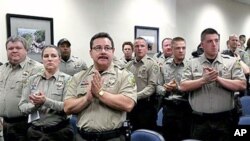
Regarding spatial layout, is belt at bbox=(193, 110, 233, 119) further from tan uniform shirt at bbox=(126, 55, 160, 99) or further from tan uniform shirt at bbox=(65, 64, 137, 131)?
tan uniform shirt at bbox=(126, 55, 160, 99)

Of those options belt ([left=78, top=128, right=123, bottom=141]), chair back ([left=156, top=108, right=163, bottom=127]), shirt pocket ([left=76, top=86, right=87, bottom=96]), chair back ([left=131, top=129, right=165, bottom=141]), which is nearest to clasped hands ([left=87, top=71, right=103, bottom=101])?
shirt pocket ([left=76, top=86, right=87, bottom=96])

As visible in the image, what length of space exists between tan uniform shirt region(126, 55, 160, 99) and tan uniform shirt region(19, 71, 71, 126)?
4.23ft

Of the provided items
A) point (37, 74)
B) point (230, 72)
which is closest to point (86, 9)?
point (37, 74)

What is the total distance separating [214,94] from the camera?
9.48 feet

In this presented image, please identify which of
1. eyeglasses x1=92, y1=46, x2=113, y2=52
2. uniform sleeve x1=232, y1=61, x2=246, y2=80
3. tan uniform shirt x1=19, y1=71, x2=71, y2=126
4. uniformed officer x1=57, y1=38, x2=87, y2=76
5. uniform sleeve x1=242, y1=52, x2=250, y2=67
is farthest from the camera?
uniform sleeve x1=242, y1=52, x2=250, y2=67

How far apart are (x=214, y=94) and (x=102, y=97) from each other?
1150 millimetres

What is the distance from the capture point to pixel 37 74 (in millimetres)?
3002

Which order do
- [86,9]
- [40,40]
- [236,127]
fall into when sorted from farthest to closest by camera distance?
[86,9], [40,40], [236,127]

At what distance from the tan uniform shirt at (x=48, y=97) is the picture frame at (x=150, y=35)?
3815mm

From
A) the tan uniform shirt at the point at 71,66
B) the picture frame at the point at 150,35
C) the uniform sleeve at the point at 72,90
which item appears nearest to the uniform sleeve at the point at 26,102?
the uniform sleeve at the point at 72,90

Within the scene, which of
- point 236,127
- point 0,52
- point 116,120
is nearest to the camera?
point 116,120

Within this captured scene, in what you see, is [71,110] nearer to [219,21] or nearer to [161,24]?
[161,24]

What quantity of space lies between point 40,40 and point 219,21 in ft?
22.3

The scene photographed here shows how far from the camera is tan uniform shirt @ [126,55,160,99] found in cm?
398
